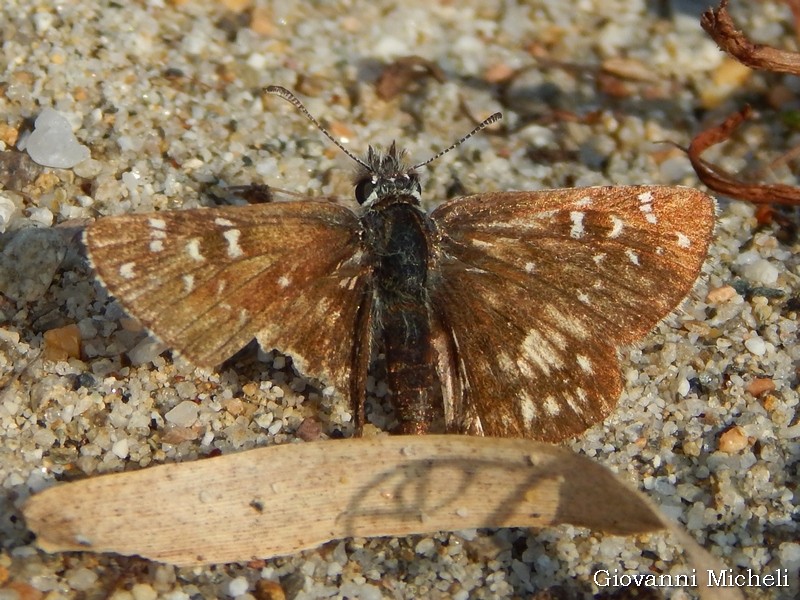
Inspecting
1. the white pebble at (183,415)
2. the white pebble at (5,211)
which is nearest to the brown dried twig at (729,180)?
the white pebble at (183,415)

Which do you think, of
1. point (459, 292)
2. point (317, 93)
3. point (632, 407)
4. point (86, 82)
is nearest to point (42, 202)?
point (86, 82)

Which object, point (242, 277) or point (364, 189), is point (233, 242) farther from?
point (364, 189)

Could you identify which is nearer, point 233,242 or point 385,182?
point 233,242

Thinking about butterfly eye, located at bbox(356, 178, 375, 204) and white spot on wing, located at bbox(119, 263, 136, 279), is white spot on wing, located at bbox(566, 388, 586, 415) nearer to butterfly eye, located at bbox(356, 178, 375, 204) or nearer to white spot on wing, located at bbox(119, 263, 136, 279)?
butterfly eye, located at bbox(356, 178, 375, 204)

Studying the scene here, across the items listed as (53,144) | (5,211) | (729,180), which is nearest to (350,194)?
(53,144)

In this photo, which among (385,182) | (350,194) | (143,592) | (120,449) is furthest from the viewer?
(350,194)

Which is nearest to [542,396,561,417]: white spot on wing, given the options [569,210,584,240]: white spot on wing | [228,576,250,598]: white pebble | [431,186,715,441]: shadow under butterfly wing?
[431,186,715,441]: shadow under butterfly wing
